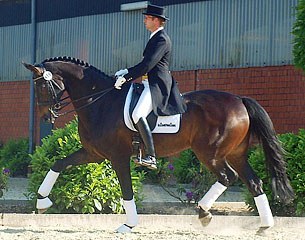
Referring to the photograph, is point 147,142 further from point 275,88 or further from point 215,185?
point 275,88

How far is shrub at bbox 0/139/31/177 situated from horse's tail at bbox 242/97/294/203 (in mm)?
12314

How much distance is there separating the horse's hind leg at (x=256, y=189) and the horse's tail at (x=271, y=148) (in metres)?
0.30

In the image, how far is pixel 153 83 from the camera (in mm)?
9469

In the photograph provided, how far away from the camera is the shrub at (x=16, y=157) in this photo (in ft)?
70.3

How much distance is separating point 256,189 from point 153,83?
1.90 m

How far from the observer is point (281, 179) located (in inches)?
393

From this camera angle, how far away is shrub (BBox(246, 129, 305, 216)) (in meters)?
11.3

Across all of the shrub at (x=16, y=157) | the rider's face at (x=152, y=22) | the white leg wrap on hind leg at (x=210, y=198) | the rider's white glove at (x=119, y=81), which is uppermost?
the rider's face at (x=152, y=22)

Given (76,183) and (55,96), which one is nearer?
(55,96)

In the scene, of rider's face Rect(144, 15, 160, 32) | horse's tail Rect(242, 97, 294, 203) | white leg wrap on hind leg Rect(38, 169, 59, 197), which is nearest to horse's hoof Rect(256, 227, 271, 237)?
horse's tail Rect(242, 97, 294, 203)

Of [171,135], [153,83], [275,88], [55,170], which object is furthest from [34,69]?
[275,88]

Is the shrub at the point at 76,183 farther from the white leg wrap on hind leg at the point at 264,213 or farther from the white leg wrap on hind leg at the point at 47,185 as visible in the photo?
the white leg wrap on hind leg at the point at 264,213

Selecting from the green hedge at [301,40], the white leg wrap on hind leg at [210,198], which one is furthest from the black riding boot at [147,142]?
the green hedge at [301,40]

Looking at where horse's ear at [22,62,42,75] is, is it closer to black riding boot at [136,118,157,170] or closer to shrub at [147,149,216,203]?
black riding boot at [136,118,157,170]
